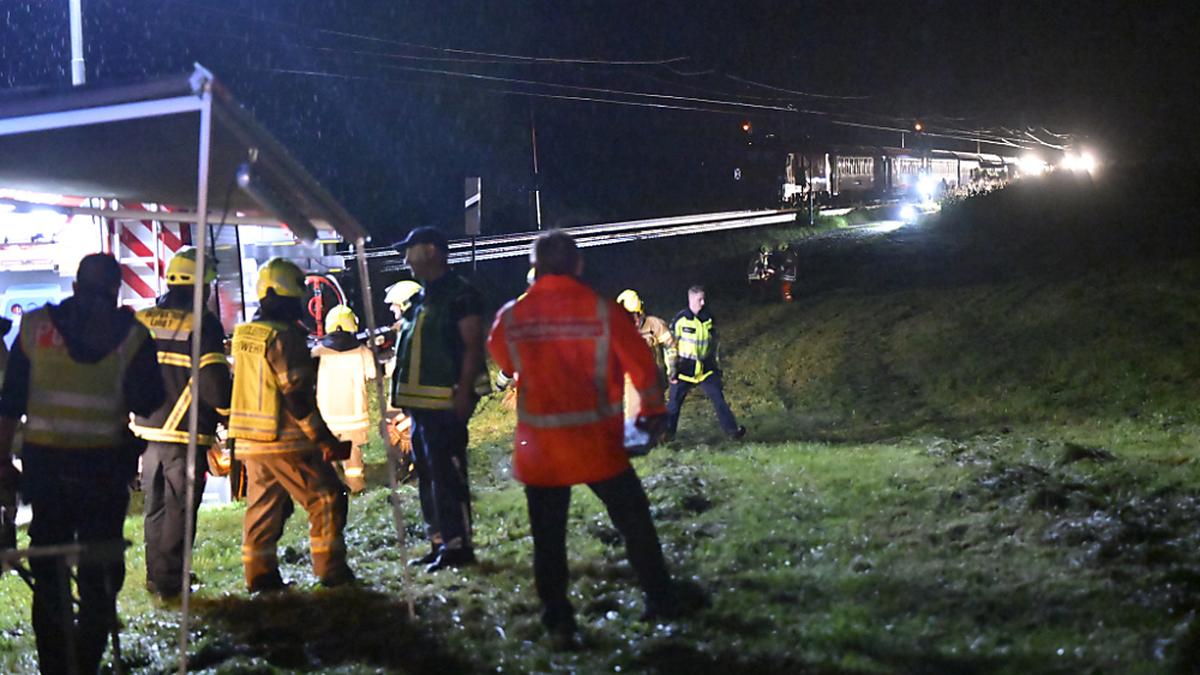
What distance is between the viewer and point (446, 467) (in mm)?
7035

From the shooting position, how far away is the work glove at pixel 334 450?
22.2ft

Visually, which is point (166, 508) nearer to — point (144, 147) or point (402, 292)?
point (144, 147)

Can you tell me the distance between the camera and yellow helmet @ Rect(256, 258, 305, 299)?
6621 millimetres

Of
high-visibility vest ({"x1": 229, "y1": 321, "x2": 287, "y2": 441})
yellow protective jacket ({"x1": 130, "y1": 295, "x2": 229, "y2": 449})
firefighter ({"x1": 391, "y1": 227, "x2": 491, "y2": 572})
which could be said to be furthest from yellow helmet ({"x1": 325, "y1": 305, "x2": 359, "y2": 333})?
high-visibility vest ({"x1": 229, "y1": 321, "x2": 287, "y2": 441})

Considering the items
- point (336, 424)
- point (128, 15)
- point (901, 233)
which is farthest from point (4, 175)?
point (901, 233)

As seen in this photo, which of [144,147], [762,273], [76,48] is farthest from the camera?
[762,273]

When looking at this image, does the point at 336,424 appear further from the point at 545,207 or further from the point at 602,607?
the point at 545,207

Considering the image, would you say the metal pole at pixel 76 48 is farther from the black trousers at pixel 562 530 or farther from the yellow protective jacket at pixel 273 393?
the black trousers at pixel 562 530

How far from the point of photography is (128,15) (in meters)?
23.5

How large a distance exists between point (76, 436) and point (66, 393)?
20cm

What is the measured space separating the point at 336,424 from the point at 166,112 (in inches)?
240

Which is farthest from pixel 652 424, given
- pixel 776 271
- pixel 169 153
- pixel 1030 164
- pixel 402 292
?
pixel 1030 164

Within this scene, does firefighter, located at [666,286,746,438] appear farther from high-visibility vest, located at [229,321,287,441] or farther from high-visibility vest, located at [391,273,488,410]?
high-visibility vest, located at [229,321,287,441]

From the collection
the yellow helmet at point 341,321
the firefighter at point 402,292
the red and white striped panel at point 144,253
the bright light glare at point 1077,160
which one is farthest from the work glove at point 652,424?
the bright light glare at point 1077,160
